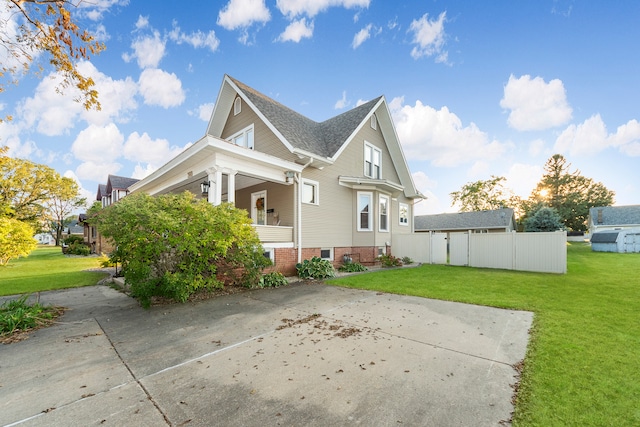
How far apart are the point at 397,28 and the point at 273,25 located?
17.7 ft

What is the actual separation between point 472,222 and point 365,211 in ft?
78.5

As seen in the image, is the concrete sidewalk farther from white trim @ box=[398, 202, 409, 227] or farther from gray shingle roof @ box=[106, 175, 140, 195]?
gray shingle roof @ box=[106, 175, 140, 195]

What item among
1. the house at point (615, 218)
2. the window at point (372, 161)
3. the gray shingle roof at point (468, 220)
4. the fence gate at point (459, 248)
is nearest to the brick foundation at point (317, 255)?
the fence gate at point (459, 248)

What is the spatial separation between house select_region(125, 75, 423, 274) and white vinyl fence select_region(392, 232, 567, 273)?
1597mm

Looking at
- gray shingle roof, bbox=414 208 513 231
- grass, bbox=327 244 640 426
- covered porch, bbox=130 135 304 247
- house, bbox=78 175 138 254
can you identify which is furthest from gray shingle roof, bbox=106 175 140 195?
gray shingle roof, bbox=414 208 513 231

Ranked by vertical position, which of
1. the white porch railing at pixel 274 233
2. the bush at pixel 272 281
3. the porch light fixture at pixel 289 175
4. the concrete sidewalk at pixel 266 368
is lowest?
the bush at pixel 272 281

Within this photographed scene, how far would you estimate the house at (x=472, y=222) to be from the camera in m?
30.3

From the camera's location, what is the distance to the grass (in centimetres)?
237

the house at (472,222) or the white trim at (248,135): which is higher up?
the white trim at (248,135)

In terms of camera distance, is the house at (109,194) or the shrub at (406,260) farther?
the house at (109,194)

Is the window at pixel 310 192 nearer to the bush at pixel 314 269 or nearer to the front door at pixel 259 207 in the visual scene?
the front door at pixel 259 207

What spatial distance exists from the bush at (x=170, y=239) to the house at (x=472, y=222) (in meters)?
30.1

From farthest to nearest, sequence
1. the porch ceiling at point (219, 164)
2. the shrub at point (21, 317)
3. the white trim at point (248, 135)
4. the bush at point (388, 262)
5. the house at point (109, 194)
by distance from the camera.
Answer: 1. the house at point (109, 194)
2. the bush at point (388, 262)
3. the white trim at point (248, 135)
4. the porch ceiling at point (219, 164)
5. the shrub at point (21, 317)

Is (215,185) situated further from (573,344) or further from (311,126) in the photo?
(573,344)
